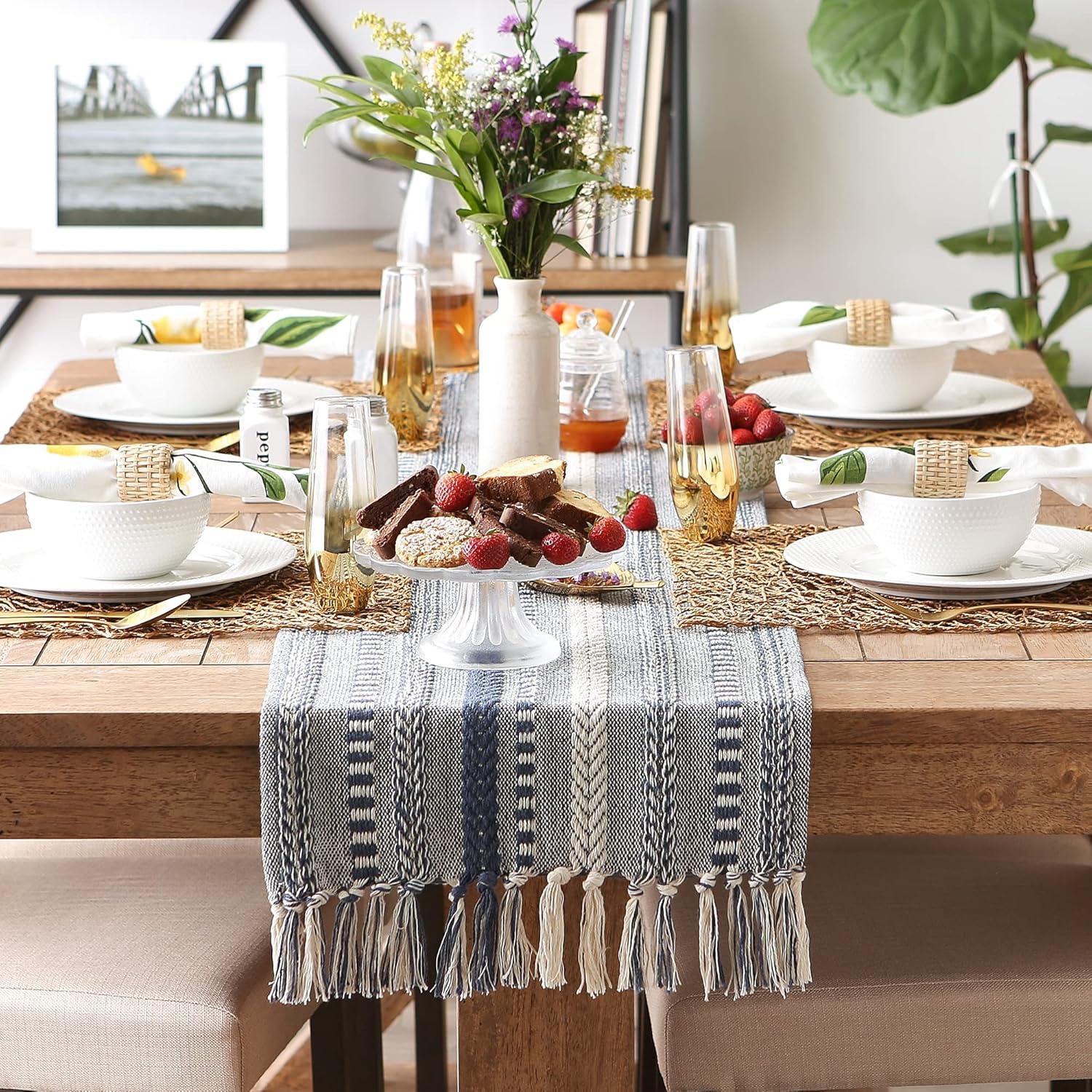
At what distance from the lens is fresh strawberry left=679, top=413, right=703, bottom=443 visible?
1312 millimetres

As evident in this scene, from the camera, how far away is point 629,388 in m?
1.98

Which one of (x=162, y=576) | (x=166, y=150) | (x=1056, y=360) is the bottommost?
(x=162, y=576)

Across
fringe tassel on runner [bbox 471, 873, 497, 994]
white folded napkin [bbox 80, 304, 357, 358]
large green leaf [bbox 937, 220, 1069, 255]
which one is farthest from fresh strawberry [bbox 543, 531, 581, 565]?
large green leaf [bbox 937, 220, 1069, 255]

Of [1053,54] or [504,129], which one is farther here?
[1053,54]

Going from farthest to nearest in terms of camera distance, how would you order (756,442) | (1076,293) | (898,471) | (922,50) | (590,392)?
1. (1076,293)
2. (922,50)
3. (590,392)
4. (756,442)
5. (898,471)

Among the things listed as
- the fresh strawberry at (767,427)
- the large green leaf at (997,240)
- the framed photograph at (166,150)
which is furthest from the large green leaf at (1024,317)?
the fresh strawberry at (767,427)

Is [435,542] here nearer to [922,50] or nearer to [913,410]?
[913,410]

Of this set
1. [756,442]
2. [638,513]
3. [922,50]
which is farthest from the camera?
[922,50]

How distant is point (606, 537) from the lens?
1.02 m

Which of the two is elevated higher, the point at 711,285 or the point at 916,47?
the point at 916,47

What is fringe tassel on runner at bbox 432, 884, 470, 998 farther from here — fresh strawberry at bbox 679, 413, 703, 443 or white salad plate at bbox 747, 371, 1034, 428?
white salad plate at bbox 747, 371, 1034, 428

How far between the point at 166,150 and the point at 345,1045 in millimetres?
1885

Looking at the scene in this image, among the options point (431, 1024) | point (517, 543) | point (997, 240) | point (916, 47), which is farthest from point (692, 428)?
point (997, 240)

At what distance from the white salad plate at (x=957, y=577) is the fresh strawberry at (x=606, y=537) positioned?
0.24m
